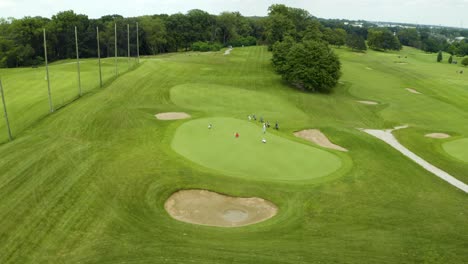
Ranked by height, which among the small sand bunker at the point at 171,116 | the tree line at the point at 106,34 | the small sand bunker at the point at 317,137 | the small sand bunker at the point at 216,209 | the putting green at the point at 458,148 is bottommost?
the small sand bunker at the point at 216,209

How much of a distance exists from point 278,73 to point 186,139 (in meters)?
42.8

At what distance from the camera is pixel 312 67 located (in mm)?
64000

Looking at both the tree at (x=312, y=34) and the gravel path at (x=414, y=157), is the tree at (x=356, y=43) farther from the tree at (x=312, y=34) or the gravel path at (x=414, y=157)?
the gravel path at (x=414, y=157)

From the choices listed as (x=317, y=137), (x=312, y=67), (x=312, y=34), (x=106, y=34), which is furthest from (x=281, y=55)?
(x=106, y=34)

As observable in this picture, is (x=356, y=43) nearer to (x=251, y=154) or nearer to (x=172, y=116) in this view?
(x=172, y=116)

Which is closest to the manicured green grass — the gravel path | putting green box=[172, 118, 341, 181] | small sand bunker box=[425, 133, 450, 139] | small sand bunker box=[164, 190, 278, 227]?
putting green box=[172, 118, 341, 181]

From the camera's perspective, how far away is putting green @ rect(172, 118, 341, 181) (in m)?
25.6

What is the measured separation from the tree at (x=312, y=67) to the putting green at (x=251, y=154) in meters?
32.5

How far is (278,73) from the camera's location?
70.4 metres

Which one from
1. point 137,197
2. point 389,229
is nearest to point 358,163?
point 389,229

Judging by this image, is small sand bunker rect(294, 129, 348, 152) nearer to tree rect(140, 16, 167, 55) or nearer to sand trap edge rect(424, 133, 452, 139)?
sand trap edge rect(424, 133, 452, 139)

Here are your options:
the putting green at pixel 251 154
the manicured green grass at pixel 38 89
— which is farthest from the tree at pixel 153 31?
the putting green at pixel 251 154

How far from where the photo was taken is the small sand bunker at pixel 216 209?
66.3 feet

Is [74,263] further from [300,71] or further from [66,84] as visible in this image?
[300,71]
